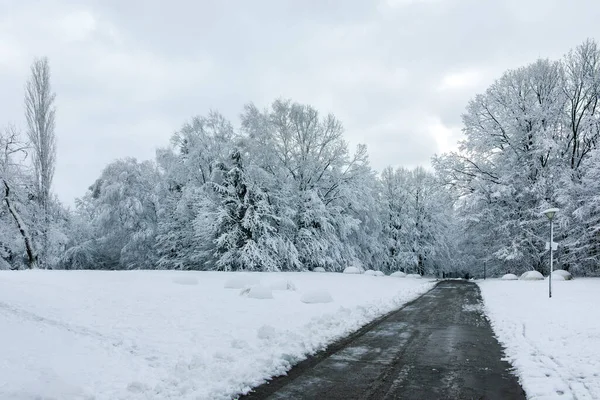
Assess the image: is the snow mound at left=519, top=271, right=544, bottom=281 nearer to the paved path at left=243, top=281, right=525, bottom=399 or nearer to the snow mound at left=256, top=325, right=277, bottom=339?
the paved path at left=243, top=281, right=525, bottom=399

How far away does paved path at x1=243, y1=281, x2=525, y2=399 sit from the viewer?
17.9 ft

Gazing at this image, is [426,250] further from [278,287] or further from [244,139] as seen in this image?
[278,287]

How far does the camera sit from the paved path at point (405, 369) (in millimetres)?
5445

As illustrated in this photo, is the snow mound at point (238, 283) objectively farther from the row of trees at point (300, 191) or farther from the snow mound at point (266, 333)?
the row of trees at point (300, 191)

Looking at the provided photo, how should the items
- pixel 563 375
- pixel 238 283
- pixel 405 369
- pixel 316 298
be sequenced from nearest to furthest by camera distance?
pixel 563 375 → pixel 405 369 → pixel 316 298 → pixel 238 283

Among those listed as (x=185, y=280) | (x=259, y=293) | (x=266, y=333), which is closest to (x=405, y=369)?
(x=266, y=333)

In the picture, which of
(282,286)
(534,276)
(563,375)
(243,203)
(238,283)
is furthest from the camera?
(243,203)

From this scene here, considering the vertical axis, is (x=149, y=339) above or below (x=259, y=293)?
below

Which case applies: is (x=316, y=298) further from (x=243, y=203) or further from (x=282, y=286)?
(x=243, y=203)

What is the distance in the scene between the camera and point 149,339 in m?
7.86

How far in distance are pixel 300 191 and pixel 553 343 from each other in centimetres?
2689

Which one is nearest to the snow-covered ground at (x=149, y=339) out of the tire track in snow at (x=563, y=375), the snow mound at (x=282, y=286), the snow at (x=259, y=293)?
the snow at (x=259, y=293)

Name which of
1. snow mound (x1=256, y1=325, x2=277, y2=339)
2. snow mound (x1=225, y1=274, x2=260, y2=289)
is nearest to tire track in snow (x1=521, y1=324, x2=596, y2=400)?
snow mound (x1=256, y1=325, x2=277, y2=339)

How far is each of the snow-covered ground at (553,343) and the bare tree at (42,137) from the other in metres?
31.9
